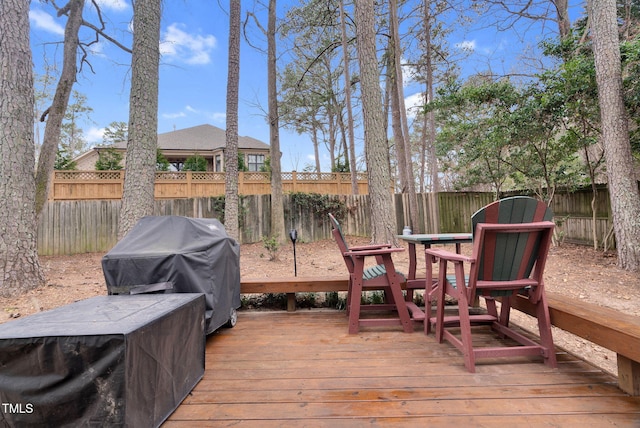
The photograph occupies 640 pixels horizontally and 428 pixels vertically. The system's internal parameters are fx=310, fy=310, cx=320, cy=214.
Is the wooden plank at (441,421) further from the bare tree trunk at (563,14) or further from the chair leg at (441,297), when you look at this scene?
the bare tree trunk at (563,14)

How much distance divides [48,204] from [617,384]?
10.9 metres

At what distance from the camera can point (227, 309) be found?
2.46m

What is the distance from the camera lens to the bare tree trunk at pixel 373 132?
Result: 510 cm

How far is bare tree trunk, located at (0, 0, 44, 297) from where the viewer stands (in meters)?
3.59

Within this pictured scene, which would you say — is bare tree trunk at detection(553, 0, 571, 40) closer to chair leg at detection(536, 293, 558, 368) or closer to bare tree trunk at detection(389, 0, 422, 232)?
bare tree trunk at detection(389, 0, 422, 232)

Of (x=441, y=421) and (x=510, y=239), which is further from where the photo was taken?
(x=510, y=239)

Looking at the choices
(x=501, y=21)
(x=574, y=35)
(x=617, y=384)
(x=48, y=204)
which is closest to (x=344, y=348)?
(x=617, y=384)

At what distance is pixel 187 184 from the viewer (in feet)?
36.5

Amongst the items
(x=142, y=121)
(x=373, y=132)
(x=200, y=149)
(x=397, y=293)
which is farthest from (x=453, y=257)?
(x=200, y=149)

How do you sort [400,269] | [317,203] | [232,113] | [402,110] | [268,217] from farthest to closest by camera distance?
1. [317,203]
2. [268,217]
3. [402,110]
4. [232,113]
5. [400,269]

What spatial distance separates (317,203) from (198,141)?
1136 cm

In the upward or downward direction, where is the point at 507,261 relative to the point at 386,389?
upward

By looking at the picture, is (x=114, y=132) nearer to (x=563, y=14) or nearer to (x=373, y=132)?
(x=373, y=132)

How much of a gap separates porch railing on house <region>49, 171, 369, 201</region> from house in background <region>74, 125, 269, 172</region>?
15.5 ft
